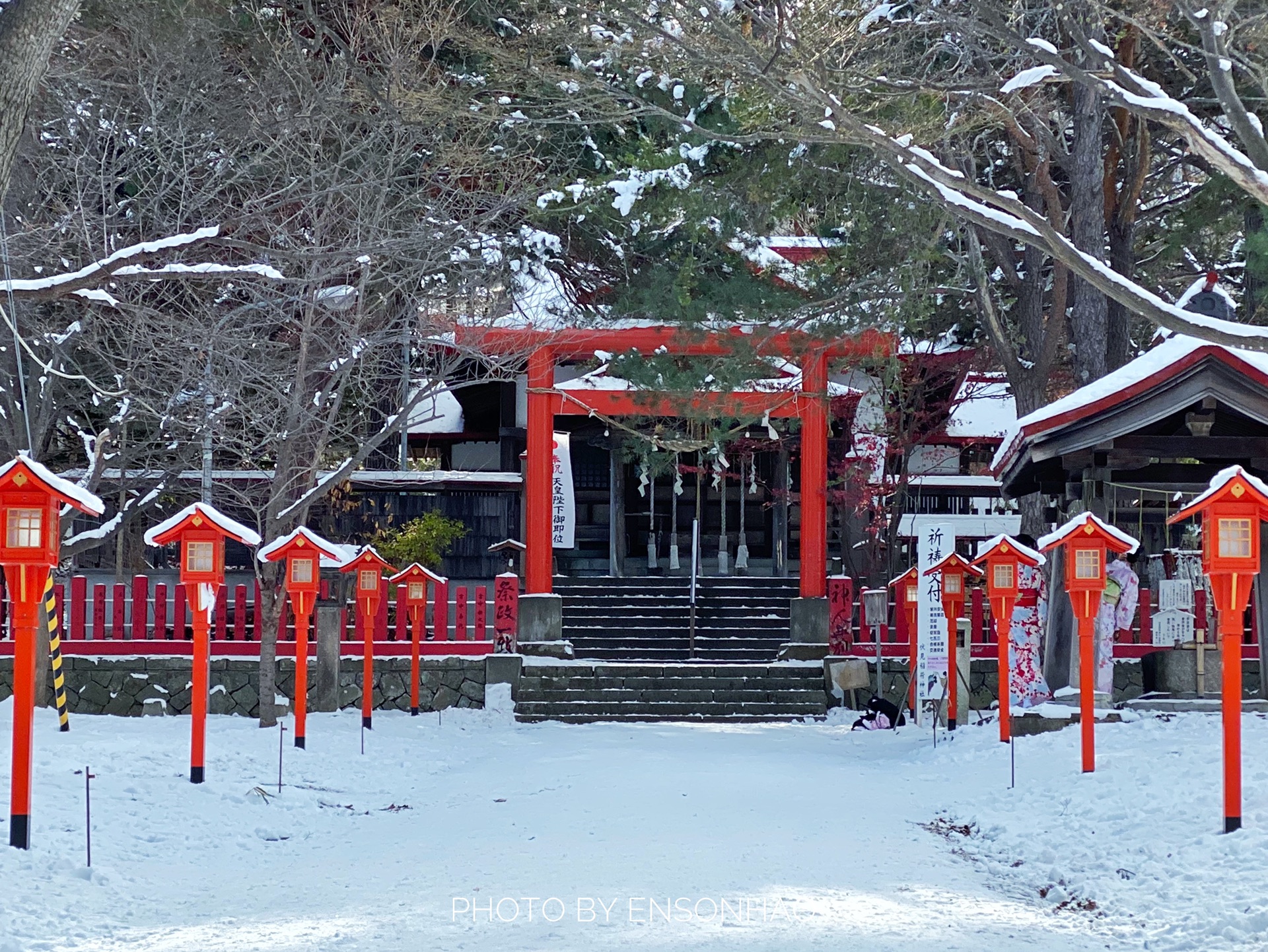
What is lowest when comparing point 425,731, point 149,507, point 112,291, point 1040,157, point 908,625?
point 425,731

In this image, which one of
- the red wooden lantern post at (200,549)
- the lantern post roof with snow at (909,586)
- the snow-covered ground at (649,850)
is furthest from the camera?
the lantern post roof with snow at (909,586)

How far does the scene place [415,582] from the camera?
16.4 meters

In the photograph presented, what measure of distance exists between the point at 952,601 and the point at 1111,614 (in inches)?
62.9

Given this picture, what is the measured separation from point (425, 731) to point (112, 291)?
5831 mm

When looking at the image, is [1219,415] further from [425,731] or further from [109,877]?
[109,877]

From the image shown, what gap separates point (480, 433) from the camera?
24.2 m

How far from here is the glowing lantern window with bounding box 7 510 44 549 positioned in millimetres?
8102

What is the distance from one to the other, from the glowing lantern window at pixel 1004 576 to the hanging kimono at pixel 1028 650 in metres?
0.87

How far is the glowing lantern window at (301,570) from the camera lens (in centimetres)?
1315

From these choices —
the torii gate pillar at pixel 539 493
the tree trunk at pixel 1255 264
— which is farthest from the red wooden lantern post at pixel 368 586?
the tree trunk at pixel 1255 264

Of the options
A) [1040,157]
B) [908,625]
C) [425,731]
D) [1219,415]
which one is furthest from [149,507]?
[1219,415]

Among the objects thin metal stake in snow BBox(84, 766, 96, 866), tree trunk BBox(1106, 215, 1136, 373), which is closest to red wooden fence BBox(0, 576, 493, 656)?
thin metal stake in snow BBox(84, 766, 96, 866)

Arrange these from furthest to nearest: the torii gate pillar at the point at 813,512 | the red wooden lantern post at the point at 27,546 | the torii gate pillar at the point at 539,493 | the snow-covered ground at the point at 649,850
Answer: the torii gate pillar at the point at 539,493 → the torii gate pillar at the point at 813,512 → the red wooden lantern post at the point at 27,546 → the snow-covered ground at the point at 649,850

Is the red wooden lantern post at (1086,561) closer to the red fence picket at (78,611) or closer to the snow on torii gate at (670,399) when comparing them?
the snow on torii gate at (670,399)
